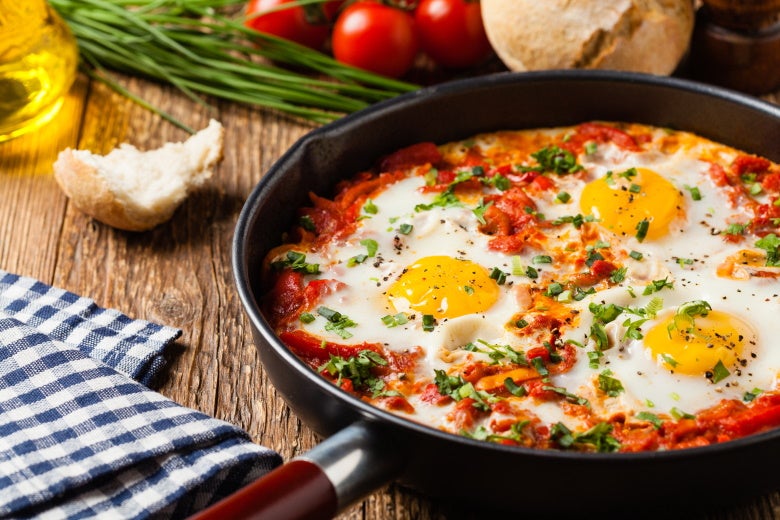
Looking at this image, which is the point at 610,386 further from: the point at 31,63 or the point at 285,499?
the point at 31,63

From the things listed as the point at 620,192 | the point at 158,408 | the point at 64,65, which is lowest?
the point at 158,408

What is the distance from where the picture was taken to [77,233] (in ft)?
15.5

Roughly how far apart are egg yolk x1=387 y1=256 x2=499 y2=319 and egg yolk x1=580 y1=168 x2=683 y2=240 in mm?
624

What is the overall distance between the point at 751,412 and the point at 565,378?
0.59 metres

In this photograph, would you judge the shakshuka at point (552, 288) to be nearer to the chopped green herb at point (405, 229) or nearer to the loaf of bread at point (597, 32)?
the chopped green herb at point (405, 229)

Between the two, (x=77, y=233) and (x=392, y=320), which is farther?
(x=77, y=233)

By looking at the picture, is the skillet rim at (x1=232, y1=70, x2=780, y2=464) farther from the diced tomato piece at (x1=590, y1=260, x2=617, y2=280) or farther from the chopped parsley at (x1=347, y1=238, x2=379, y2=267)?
the diced tomato piece at (x1=590, y1=260, x2=617, y2=280)

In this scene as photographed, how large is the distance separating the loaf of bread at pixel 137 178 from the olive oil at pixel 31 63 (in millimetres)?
557

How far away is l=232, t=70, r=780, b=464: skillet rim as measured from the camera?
2693 millimetres

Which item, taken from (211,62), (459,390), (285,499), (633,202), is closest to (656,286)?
(633,202)

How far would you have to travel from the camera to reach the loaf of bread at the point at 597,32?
16.1 feet

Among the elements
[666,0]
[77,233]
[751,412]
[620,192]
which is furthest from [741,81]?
[77,233]

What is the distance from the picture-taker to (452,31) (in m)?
5.59

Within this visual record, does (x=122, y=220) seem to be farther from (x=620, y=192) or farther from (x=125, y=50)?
(x=620, y=192)
